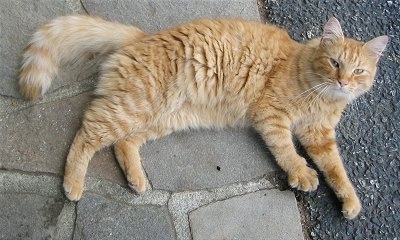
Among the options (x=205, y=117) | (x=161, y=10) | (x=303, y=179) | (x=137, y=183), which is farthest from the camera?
(x=161, y=10)

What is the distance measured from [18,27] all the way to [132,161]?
95 centimetres

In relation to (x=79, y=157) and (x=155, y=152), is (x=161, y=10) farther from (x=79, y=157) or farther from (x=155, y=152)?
(x=79, y=157)

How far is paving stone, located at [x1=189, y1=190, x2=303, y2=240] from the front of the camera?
2191 mm

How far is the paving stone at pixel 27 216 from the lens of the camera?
2021mm

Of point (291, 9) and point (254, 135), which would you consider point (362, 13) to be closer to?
point (291, 9)

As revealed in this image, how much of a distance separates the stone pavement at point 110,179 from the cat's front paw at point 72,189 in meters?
0.04

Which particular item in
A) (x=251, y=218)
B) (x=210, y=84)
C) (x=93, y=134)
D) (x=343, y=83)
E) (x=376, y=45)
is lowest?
(x=251, y=218)

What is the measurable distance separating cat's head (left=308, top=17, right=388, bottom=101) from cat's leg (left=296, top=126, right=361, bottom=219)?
23cm

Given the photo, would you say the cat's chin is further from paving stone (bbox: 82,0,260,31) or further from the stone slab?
paving stone (bbox: 82,0,260,31)

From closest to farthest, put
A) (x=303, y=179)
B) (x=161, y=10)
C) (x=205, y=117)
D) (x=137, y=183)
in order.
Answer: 1. (x=137, y=183)
2. (x=303, y=179)
3. (x=205, y=117)
4. (x=161, y=10)

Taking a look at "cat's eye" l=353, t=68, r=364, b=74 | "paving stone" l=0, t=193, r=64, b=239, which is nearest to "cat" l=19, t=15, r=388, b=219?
"cat's eye" l=353, t=68, r=364, b=74

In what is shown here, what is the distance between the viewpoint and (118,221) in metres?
2.13

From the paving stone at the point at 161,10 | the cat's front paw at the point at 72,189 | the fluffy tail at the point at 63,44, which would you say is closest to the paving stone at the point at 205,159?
the cat's front paw at the point at 72,189

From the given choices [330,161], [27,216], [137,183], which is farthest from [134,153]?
[330,161]
